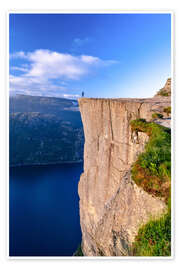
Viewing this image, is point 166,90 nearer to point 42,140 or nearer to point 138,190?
point 138,190

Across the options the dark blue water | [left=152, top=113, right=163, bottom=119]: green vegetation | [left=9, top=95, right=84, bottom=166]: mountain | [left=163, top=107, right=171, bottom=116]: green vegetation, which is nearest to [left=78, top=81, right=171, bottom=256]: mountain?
[left=152, top=113, right=163, bottom=119]: green vegetation

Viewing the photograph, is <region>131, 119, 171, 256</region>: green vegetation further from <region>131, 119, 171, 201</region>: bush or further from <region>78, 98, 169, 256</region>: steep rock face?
<region>78, 98, 169, 256</region>: steep rock face

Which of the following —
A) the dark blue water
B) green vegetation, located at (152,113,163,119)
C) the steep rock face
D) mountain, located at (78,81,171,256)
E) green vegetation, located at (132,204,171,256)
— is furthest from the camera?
the dark blue water

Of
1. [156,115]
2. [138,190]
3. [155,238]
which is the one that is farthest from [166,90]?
[155,238]

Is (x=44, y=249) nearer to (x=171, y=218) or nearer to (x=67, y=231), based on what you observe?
(x=67, y=231)

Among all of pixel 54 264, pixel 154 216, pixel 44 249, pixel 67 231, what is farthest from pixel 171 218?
pixel 67 231

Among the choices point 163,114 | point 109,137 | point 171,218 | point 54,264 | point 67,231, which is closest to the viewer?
point 171,218
